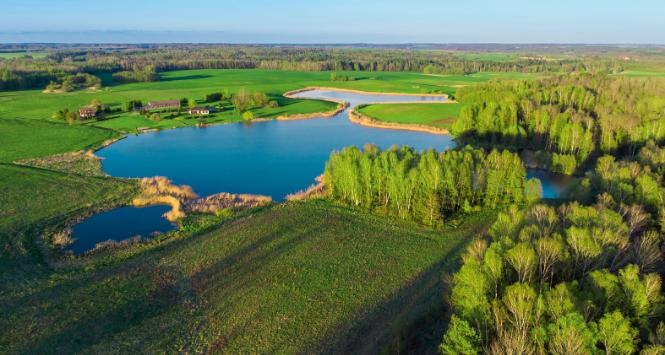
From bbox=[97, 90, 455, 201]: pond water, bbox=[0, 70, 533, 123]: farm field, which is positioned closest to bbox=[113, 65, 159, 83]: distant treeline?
bbox=[0, 70, 533, 123]: farm field

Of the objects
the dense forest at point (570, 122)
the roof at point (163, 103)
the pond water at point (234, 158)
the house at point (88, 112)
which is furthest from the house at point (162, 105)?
the dense forest at point (570, 122)

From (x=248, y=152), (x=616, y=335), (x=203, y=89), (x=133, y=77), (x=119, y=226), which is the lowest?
(x=119, y=226)

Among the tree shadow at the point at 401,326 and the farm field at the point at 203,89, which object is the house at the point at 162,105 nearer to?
the farm field at the point at 203,89

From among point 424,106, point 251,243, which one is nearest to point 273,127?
point 424,106

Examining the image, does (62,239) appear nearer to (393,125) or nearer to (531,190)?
(531,190)

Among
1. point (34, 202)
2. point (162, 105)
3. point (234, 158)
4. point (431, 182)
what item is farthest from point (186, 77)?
point (431, 182)

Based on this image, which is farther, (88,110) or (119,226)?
(88,110)

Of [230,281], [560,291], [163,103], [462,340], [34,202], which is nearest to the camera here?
[462,340]
